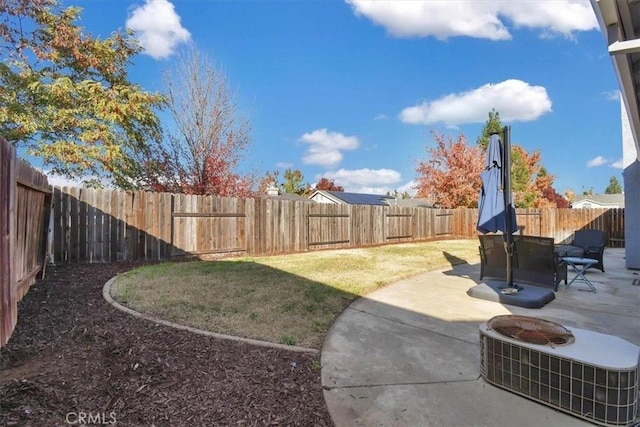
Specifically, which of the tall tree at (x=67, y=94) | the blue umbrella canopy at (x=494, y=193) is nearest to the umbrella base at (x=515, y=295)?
the blue umbrella canopy at (x=494, y=193)

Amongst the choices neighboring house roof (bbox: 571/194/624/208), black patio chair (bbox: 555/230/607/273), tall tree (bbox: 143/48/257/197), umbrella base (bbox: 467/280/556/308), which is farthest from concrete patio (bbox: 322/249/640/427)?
neighboring house roof (bbox: 571/194/624/208)

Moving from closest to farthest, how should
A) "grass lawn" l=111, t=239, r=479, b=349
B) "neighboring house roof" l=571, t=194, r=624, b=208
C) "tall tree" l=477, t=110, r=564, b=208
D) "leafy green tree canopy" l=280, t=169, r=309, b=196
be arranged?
"grass lawn" l=111, t=239, r=479, b=349 < "tall tree" l=477, t=110, r=564, b=208 < "neighboring house roof" l=571, t=194, r=624, b=208 < "leafy green tree canopy" l=280, t=169, r=309, b=196

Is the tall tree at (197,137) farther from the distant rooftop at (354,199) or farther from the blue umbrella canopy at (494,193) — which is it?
A: the distant rooftop at (354,199)

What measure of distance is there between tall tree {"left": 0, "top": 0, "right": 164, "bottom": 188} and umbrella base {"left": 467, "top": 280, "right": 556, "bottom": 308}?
1164 centimetres

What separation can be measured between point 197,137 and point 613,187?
78539 mm

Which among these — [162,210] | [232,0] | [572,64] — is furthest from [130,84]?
[572,64]

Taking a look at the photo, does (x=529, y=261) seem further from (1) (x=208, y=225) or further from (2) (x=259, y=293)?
(1) (x=208, y=225)

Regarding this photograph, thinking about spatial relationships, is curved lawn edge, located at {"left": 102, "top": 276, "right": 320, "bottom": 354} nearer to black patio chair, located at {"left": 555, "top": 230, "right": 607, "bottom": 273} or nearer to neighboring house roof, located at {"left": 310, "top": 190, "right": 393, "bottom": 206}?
black patio chair, located at {"left": 555, "top": 230, "right": 607, "bottom": 273}

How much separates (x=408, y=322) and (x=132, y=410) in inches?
120

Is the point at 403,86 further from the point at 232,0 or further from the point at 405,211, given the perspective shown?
the point at 232,0

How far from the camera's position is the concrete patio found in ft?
7.36

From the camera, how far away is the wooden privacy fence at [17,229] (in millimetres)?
2223

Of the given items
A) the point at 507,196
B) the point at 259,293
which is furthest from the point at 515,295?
the point at 259,293

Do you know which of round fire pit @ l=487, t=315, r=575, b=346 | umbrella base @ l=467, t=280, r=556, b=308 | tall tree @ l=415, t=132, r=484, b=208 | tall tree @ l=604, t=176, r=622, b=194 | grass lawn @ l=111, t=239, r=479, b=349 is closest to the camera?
round fire pit @ l=487, t=315, r=575, b=346
